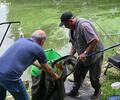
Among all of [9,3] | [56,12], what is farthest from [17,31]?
[9,3]

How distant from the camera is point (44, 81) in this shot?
5.82 m

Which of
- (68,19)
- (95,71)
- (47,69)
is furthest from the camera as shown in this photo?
(95,71)

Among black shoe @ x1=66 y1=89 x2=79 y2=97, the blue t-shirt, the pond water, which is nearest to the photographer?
the blue t-shirt

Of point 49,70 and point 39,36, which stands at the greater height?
point 39,36

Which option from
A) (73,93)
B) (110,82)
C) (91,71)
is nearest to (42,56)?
(91,71)

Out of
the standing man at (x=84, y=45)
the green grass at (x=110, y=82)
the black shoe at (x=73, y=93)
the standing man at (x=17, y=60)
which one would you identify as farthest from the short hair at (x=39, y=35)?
the green grass at (x=110, y=82)

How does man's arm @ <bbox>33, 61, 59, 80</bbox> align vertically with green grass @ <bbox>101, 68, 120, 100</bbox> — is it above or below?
above

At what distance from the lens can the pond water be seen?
38.2 feet

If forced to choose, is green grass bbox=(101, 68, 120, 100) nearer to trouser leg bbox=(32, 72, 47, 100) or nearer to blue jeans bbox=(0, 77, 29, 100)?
trouser leg bbox=(32, 72, 47, 100)

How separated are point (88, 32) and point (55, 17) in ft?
30.6

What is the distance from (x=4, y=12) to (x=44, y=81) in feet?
37.5

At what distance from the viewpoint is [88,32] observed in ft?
19.3

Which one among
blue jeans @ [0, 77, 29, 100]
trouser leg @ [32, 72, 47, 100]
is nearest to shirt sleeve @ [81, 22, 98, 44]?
trouser leg @ [32, 72, 47, 100]

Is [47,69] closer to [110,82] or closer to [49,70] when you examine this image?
[49,70]
